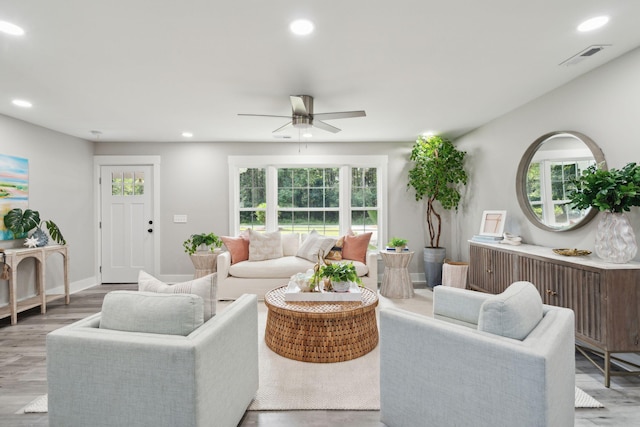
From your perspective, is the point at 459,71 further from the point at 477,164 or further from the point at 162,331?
the point at 162,331

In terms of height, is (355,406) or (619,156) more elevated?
(619,156)

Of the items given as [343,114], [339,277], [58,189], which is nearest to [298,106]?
[343,114]

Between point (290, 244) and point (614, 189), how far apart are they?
151 inches

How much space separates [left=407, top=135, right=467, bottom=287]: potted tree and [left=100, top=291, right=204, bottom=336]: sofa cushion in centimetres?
411

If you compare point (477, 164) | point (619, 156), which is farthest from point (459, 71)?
point (477, 164)

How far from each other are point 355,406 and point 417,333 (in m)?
0.77

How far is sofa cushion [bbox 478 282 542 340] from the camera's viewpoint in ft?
4.76

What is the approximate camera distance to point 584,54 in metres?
2.47

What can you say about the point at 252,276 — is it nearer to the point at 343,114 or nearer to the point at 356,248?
the point at 356,248

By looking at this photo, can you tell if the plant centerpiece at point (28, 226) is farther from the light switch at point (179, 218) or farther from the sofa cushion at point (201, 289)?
the sofa cushion at point (201, 289)

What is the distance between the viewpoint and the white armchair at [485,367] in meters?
1.29

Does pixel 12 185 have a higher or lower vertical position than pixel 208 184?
lower

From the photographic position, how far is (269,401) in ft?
6.82

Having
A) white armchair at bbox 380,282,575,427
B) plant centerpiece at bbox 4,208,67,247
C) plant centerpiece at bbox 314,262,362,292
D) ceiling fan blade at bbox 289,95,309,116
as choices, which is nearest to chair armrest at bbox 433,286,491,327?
white armchair at bbox 380,282,575,427
